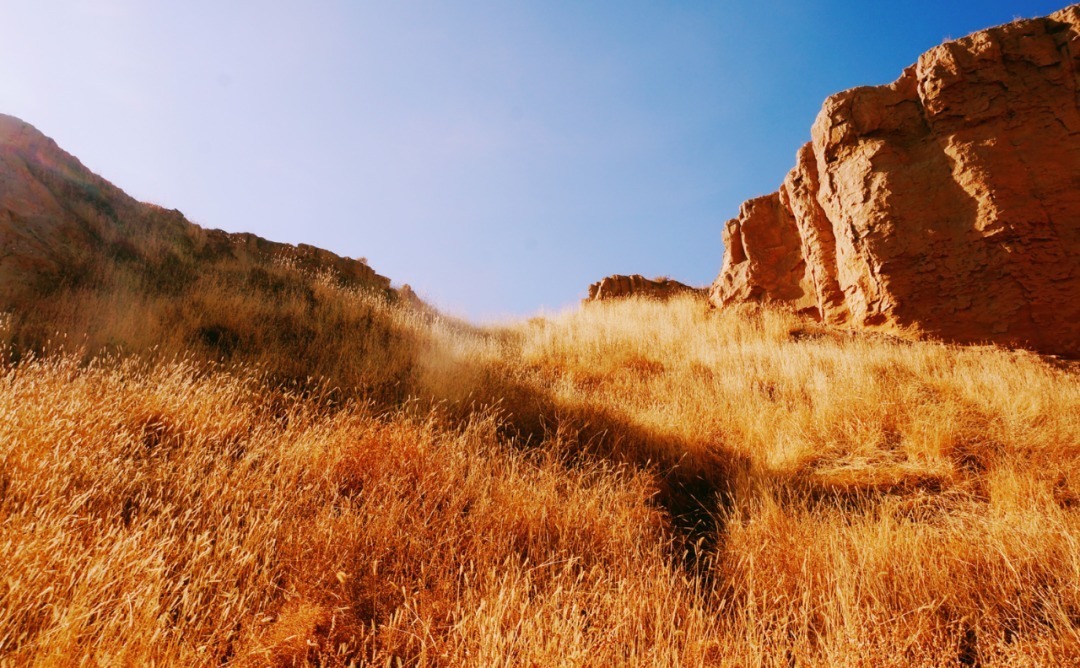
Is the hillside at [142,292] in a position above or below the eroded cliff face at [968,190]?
below

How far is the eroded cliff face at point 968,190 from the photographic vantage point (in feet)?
23.1

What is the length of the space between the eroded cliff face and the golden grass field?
2215mm

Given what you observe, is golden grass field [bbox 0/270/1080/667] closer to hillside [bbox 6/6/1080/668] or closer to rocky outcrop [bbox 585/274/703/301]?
hillside [bbox 6/6/1080/668]

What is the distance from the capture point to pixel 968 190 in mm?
7445

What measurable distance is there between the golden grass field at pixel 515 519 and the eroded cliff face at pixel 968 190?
2215 millimetres

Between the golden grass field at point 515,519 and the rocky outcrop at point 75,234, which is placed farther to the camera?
the rocky outcrop at point 75,234

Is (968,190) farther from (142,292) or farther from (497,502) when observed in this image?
(142,292)

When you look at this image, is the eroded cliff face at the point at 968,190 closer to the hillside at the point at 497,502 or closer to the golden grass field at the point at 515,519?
the hillside at the point at 497,502

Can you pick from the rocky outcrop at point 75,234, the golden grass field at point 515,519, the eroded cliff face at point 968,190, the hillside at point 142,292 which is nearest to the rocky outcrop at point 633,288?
the eroded cliff face at point 968,190

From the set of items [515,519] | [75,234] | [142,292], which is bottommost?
[515,519]

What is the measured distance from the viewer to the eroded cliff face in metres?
7.05

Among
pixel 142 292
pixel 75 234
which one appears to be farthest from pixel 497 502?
pixel 75 234

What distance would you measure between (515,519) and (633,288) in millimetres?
14381

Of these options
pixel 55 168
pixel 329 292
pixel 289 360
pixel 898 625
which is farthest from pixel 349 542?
pixel 55 168
